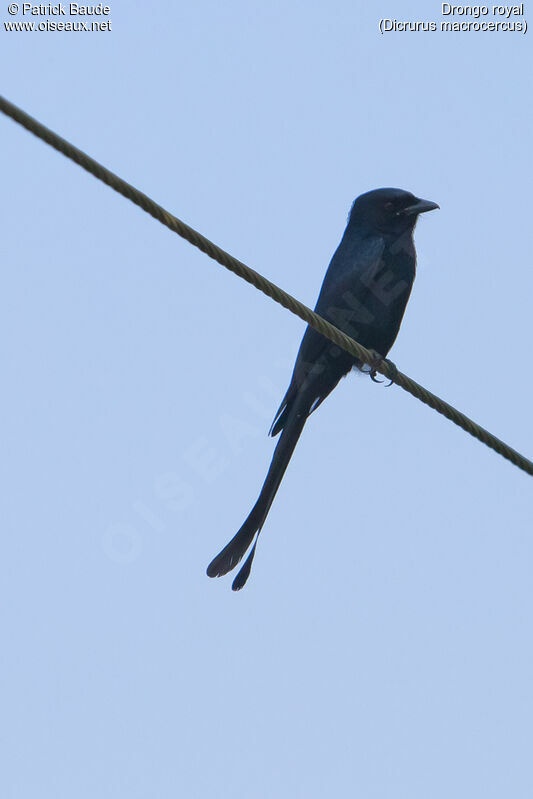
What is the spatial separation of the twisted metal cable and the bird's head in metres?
1.29

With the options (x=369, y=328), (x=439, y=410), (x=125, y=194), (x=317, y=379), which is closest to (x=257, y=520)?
(x=317, y=379)

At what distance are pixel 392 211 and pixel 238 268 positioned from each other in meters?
2.95

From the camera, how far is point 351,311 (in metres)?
6.07

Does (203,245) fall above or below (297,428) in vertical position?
below

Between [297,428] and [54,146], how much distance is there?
3145mm

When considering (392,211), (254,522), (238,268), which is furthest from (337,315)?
(238,268)

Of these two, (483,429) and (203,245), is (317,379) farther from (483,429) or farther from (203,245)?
(203,245)

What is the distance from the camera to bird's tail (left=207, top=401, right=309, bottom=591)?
562cm

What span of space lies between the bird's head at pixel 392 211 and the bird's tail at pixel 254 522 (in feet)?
4.22

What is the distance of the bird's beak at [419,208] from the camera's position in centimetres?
624

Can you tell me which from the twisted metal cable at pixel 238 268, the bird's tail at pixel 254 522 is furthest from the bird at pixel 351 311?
the twisted metal cable at pixel 238 268

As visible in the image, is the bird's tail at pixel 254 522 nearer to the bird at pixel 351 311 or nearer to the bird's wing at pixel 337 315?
the bird at pixel 351 311

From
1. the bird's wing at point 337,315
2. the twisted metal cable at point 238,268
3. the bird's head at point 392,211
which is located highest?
the bird's head at point 392,211

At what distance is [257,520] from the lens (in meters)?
5.66
